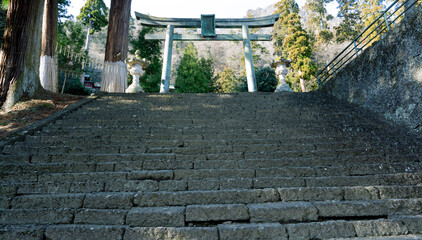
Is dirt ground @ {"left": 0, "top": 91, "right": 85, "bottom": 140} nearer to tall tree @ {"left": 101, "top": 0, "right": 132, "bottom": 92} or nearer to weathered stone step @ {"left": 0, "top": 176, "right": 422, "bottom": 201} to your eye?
tall tree @ {"left": 101, "top": 0, "right": 132, "bottom": 92}

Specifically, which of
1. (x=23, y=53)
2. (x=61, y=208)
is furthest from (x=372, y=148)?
(x=23, y=53)

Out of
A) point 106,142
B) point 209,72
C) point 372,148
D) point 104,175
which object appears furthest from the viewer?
point 209,72

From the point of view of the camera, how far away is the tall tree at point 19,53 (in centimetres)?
651

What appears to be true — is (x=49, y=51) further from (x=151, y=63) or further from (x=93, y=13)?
(x=93, y=13)

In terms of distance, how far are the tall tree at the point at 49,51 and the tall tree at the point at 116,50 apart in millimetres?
1996

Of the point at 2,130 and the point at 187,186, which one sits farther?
the point at 2,130

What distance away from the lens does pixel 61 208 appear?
7.77 ft

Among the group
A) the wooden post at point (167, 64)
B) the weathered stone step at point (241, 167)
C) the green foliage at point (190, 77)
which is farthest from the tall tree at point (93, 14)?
the weathered stone step at point (241, 167)

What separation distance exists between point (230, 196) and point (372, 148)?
110 inches

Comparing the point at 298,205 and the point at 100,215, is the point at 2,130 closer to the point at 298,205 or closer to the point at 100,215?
the point at 100,215

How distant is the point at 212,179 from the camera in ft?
9.81

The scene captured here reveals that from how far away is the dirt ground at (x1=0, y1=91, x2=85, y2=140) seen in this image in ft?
17.7

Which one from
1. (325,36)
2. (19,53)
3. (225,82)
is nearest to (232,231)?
(19,53)

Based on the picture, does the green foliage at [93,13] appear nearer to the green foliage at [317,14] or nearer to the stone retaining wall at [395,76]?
the stone retaining wall at [395,76]
